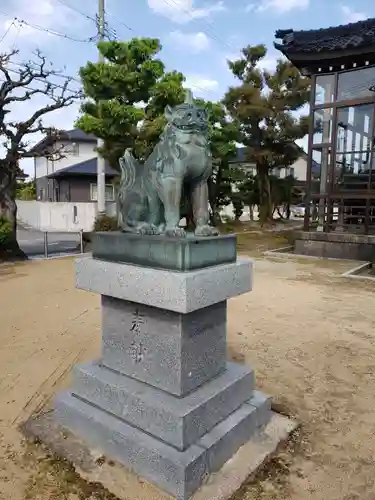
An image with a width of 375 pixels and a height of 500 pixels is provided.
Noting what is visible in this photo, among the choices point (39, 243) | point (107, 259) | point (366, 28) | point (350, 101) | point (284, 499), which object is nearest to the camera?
point (284, 499)

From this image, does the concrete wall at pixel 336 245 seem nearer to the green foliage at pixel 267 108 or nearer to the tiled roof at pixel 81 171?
the green foliage at pixel 267 108

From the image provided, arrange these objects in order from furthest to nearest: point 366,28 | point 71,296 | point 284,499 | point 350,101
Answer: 1. point 350,101
2. point 366,28
3. point 71,296
4. point 284,499

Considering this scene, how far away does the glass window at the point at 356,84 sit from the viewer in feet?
35.8

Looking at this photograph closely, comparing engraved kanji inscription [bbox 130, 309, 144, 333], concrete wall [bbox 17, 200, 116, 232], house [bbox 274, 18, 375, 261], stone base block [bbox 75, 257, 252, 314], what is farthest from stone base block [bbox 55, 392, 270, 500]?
concrete wall [bbox 17, 200, 116, 232]

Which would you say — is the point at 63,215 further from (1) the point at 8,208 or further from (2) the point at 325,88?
(2) the point at 325,88

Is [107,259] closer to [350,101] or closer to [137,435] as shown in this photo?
[137,435]

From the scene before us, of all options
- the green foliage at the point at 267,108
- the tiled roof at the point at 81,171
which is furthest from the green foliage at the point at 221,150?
the tiled roof at the point at 81,171

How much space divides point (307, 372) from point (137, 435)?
6.95 feet

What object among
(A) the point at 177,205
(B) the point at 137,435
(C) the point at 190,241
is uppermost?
(A) the point at 177,205

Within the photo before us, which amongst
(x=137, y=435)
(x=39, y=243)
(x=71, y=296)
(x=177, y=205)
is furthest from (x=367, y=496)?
(x=39, y=243)

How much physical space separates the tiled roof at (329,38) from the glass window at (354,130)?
1878 millimetres

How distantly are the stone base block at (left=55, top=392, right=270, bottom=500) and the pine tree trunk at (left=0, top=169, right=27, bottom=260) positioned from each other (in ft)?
27.2

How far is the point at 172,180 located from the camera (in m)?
2.50

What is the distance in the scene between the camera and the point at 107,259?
104 inches
